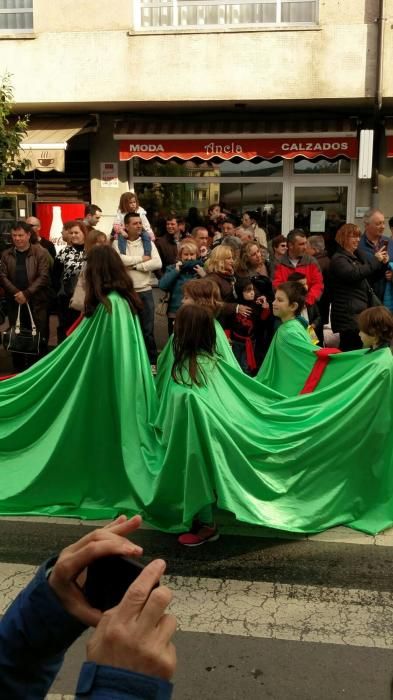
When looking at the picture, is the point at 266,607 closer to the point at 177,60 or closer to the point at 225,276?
the point at 225,276

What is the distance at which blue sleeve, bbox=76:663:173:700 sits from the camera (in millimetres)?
1024

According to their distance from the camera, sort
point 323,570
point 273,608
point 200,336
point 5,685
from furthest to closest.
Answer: point 200,336, point 323,570, point 273,608, point 5,685

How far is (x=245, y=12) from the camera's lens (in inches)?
473

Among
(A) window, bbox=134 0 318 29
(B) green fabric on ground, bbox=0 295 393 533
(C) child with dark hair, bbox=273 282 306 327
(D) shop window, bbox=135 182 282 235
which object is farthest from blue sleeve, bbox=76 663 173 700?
(D) shop window, bbox=135 182 282 235

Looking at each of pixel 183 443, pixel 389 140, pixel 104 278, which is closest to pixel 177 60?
pixel 389 140

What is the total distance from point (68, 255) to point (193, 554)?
4.55m

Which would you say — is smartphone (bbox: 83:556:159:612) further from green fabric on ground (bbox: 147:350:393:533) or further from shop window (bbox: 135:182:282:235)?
shop window (bbox: 135:182:282:235)

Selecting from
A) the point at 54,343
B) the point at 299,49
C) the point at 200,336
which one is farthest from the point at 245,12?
the point at 200,336

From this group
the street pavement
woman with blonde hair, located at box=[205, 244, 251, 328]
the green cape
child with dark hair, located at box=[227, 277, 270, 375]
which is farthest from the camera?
child with dark hair, located at box=[227, 277, 270, 375]

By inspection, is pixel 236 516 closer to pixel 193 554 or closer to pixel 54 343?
pixel 193 554

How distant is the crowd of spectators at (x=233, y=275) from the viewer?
24.2 ft

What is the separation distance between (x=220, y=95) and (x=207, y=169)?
1752 millimetres

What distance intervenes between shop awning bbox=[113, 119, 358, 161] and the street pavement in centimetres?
879

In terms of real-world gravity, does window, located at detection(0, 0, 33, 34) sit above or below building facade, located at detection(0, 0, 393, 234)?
above
